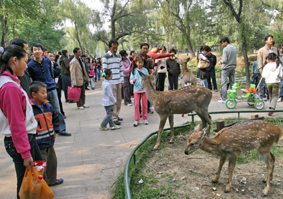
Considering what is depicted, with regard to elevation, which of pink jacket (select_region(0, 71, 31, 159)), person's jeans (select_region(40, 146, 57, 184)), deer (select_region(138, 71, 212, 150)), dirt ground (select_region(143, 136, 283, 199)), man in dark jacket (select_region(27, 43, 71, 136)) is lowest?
dirt ground (select_region(143, 136, 283, 199))

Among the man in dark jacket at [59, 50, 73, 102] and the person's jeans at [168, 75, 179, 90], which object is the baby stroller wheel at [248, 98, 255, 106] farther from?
the man in dark jacket at [59, 50, 73, 102]

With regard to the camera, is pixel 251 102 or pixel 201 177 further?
pixel 251 102

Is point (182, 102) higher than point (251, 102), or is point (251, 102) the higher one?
point (182, 102)

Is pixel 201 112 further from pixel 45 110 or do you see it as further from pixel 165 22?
pixel 165 22

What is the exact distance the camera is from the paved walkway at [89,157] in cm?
367

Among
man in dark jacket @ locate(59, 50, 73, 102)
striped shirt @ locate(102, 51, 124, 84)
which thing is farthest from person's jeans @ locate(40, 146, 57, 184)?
man in dark jacket @ locate(59, 50, 73, 102)

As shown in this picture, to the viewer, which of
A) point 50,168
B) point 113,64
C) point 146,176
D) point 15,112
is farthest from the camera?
point 113,64

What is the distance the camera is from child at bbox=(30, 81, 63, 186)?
3455mm

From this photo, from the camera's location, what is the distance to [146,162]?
14.6 feet

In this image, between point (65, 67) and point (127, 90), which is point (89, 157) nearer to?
point (127, 90)

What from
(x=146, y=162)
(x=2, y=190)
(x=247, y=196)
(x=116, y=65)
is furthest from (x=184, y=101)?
(x=2, y=190)

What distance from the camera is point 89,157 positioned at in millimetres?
4770

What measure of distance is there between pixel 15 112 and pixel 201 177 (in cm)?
296

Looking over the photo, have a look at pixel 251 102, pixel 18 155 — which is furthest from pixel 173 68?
pixel 18 155
